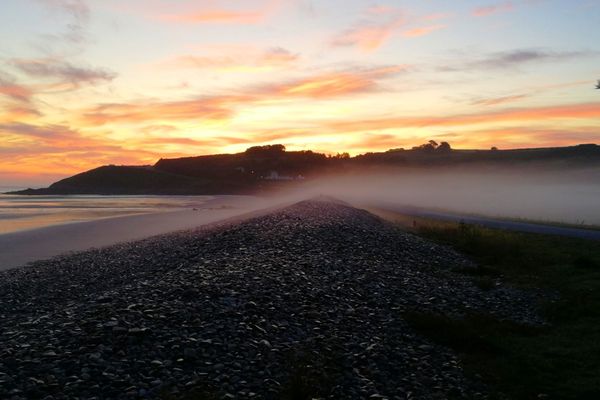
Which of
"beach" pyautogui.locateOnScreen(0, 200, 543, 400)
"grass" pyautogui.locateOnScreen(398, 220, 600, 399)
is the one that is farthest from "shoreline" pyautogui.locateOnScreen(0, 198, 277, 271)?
"grass" pyautogui.locateOnScreen(398, 220, 600, 399)

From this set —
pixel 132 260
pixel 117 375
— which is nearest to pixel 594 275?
pixel 117 375

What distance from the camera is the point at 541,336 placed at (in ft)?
53.2

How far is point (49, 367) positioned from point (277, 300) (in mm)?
7895

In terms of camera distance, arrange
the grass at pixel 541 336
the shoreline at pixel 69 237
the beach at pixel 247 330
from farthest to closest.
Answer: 1. the shoreline at pixel 69 237
2. the grass at pixel 541 336
3. the beach at pixel 247 330

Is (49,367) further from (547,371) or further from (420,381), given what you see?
(547,371)

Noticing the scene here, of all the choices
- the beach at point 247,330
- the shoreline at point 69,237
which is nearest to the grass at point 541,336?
the beach at point 247,330

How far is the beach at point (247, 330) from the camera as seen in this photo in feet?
36.1

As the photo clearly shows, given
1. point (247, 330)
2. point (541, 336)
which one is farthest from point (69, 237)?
point (541, 336)

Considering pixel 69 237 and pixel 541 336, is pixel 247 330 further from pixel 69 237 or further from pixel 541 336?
pixel 69 237

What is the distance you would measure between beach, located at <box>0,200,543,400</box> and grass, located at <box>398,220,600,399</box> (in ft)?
2.33

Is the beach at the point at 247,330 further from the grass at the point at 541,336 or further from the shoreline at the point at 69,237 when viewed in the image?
the shoreline at the point at 69,237

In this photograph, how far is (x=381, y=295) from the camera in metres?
19.6

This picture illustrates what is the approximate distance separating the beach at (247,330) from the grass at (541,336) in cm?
A: 71

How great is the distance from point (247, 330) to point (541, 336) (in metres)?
9.85
